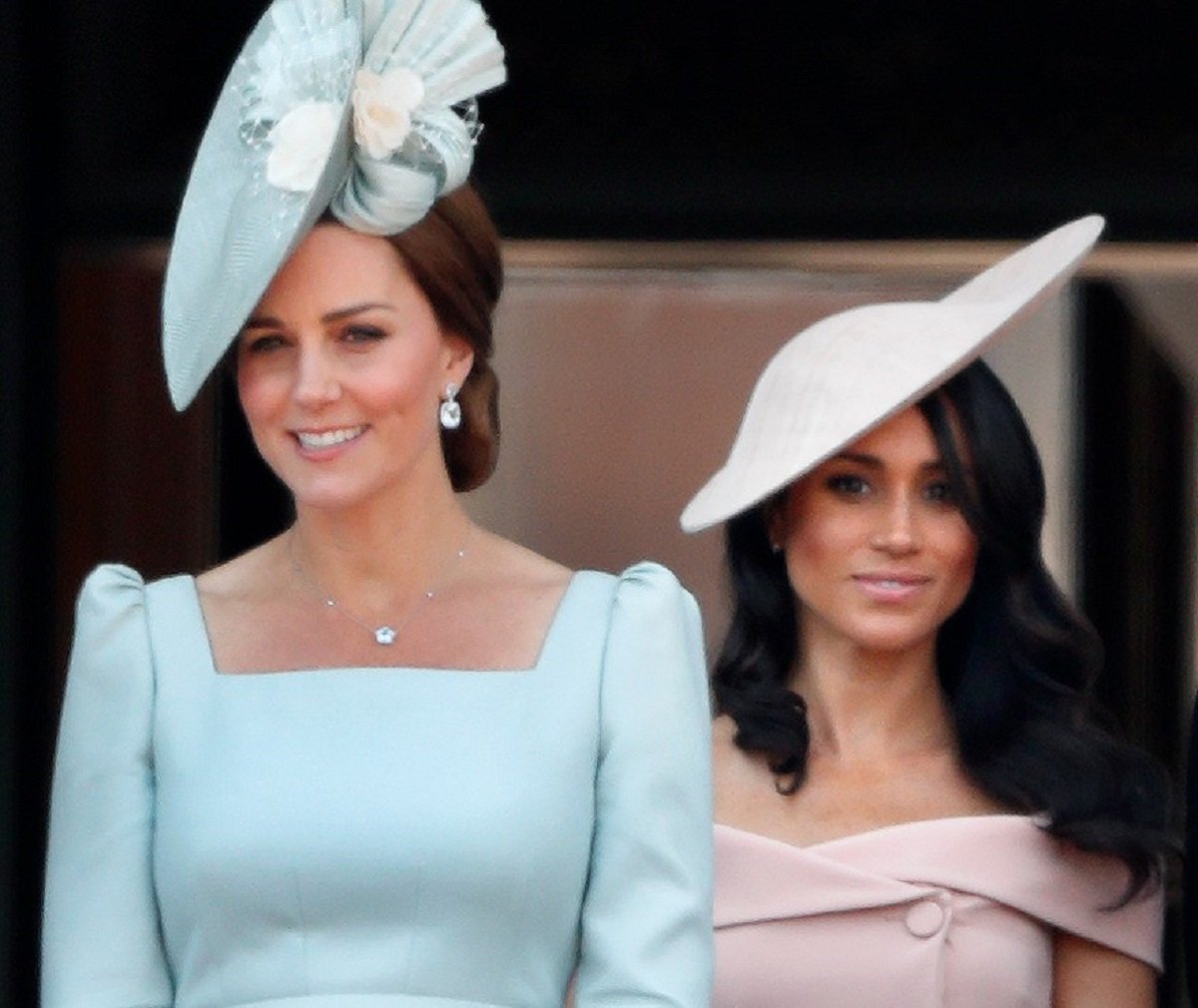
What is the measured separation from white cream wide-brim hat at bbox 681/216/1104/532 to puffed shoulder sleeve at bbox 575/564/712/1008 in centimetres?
70

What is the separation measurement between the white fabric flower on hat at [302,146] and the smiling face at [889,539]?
0.95m

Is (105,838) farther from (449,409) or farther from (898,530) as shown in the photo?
(898,530)

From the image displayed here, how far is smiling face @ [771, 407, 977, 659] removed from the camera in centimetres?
421

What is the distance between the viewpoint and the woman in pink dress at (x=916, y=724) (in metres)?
4.18

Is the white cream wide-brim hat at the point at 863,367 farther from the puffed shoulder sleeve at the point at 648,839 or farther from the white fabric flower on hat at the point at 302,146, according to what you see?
the white fabric flower on hat at the point at 302,146

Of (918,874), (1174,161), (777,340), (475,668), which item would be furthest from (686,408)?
(475,668)

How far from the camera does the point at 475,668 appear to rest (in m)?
3.55

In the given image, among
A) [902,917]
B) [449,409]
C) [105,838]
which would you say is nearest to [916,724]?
[902,917]

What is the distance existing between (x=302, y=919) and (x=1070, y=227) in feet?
4.82

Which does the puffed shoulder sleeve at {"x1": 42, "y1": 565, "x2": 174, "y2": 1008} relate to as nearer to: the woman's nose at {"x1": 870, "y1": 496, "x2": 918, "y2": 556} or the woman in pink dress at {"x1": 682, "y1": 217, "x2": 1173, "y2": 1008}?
the woman in pink dress at {"x1": 682, "y1": 217, "x2": 1173, "y2": 1008}

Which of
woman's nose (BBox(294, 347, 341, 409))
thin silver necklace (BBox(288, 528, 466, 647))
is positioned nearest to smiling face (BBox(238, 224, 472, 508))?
woman's nose (BBox(294, 347, 341, 409))

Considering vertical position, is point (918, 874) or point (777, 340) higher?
point (777, 340)

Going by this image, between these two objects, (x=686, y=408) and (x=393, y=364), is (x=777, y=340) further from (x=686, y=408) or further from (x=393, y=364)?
(x=393, y=364)

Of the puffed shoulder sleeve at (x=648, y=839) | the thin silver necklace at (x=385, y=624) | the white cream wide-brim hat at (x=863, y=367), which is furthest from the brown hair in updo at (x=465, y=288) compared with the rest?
the white cream wide-brim hat at (x=863, y=367)
